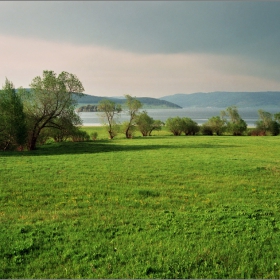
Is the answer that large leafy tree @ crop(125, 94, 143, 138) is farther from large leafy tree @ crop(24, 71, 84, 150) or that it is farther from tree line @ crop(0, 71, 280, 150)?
large leafy tree @ crop(24, 71, 84, 150)

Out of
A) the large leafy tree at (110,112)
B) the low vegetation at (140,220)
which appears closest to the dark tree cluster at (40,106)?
the low vegetation at (140,220)

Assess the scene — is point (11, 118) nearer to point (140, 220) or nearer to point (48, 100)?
point (48, 100)

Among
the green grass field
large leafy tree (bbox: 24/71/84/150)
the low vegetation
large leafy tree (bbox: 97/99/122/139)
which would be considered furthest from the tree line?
the green grass field

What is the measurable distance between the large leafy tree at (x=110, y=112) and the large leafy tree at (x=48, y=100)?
2996 cm

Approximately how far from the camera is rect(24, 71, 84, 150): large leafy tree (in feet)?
146

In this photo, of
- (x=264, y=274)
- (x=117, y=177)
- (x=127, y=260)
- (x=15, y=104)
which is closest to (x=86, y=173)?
(x=117, y=177)

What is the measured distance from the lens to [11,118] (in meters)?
39.0

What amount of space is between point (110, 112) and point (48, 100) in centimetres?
3394

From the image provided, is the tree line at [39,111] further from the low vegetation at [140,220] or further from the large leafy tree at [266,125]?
the large leafy tree at [266,125]

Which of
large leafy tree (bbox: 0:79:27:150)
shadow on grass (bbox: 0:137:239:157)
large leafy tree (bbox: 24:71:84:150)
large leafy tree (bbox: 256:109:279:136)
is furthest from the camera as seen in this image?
large leafy tree (bbox: 256:109:279:136)

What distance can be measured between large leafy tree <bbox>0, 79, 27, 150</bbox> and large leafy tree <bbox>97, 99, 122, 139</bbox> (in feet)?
122

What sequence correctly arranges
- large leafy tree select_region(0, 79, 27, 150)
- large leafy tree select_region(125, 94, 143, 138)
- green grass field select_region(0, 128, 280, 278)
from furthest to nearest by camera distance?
large leafy tree select_region(125, 94, 143, 138)
large leafy tree select_region(0, 79, 27, 150)
green grass field select_region(0, 128, 280, 278)

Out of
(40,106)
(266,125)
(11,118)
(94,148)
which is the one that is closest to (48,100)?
(40,106)

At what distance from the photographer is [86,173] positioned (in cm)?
2122
